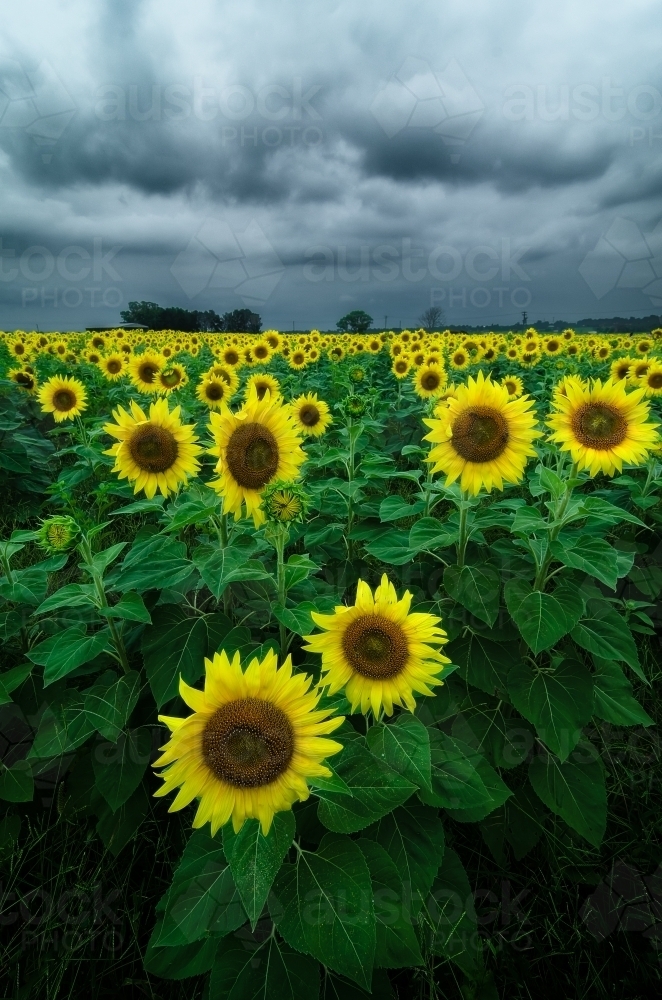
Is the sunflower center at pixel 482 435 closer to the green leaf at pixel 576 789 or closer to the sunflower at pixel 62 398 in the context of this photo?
the green leaf at pixel 576 789

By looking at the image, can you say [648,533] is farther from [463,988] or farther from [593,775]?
[463,988]

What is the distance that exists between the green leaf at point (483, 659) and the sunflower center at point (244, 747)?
46.4 inches

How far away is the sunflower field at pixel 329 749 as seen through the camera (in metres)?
1.52

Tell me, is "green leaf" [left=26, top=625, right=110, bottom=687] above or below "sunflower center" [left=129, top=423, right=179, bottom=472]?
below

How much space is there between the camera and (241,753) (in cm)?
138

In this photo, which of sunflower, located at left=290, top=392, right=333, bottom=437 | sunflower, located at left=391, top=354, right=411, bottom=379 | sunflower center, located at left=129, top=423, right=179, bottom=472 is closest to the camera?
sunflower center, located at left=129, top=423, right=179, bottom=472

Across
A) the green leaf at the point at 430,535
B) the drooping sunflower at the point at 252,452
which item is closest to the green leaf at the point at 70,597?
the drooping sunflower at the point at 252,452

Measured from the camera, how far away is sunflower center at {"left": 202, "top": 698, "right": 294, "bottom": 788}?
1376 mm

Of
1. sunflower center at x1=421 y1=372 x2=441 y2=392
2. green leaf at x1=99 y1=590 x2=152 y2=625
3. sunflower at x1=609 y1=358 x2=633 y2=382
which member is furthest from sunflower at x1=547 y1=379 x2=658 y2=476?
sunflower at x1=609 y1=358 x2=633 y2=382

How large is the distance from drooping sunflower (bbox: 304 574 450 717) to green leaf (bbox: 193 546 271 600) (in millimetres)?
421

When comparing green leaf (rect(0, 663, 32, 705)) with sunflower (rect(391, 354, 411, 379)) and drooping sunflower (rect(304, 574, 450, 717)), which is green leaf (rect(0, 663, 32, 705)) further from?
sunflower (rect(391, 354, 411, 379))

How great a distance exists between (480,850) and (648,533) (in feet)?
9.97

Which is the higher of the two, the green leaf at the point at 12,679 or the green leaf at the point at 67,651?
the green leaf at the point at 67,651

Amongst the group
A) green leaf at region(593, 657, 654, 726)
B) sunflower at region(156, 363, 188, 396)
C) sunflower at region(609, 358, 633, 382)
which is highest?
sunflower at region(609, 358, 633, 382)
